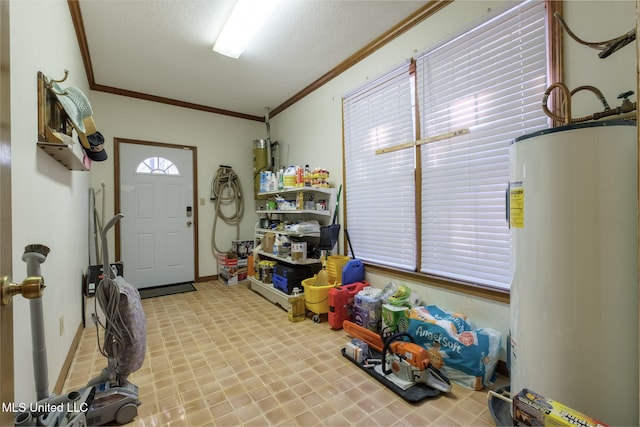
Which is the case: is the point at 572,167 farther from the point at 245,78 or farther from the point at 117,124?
the point at 117,124

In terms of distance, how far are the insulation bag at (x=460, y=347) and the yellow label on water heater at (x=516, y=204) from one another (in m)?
0.85

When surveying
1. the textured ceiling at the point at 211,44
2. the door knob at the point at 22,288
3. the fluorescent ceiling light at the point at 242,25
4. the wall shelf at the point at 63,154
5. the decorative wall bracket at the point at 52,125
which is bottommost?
the door knob at the point at 22,288

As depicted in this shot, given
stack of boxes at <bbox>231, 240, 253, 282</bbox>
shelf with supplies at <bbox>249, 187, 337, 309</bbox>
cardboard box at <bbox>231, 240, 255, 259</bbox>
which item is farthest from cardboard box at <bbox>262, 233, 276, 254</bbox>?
cardboard box at <bbox>231, 240, 255, 259</bbox>

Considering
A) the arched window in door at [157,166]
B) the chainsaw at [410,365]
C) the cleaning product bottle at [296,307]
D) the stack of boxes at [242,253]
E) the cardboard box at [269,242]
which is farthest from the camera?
the stack of boxes at [242,253]

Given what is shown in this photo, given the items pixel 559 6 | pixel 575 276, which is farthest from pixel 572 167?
pixel 559 6

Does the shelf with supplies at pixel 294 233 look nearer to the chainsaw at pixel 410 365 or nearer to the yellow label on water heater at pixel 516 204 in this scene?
the chainsaw at pixel 410 365

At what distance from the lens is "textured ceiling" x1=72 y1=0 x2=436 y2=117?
242cm

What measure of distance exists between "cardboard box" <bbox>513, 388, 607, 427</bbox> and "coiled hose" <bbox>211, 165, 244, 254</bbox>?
440cm

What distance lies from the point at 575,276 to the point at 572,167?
46 cm

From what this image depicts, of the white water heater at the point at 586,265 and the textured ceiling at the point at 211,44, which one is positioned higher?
the textured ceiling at the point at 211,44

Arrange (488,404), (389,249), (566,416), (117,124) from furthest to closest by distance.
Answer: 1. (117,124)
2. (389,249)
3. (488,404)
4. (566,416)

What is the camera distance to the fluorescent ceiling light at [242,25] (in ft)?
7.70

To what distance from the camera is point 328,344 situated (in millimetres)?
2363

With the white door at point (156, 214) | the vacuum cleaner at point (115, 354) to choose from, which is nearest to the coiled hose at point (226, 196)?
the white door at point (156, 214)
